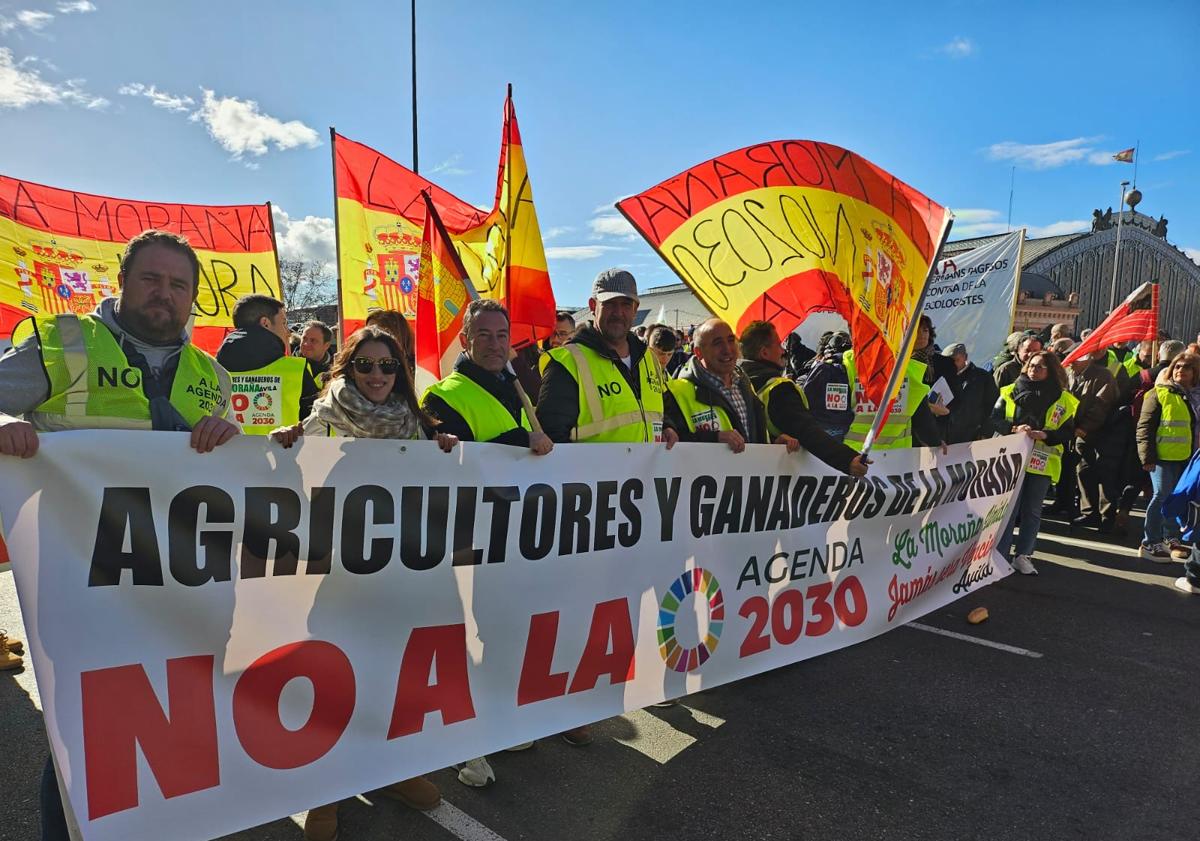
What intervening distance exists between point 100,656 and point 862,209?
3852 mm

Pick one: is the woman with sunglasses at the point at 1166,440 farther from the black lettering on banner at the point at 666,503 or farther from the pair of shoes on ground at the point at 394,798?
the pair of shoes on ground at the point at 394,798

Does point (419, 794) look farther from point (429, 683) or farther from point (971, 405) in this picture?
point (971, 405)

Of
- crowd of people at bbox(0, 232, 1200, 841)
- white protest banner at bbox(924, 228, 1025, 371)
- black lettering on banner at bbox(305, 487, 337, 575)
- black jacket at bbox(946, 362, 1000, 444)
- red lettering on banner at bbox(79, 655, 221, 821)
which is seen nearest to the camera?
red lettering on banner at bbox(79, 655, 221, 821)

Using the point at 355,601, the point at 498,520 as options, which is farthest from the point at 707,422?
the point at 355,601

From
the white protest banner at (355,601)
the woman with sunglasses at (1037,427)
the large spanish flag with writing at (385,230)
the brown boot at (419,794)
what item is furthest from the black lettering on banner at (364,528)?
the woman with sunglasses at (1037,427)

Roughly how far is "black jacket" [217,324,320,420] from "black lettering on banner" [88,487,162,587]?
190cm

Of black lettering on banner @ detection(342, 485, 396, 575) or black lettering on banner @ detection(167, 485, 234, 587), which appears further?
black lettering on banner @ detection(342, 485, 396, 575)

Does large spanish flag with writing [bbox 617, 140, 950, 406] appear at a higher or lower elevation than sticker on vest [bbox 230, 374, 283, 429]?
higher

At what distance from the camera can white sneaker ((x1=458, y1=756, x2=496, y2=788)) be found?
9.56 ft

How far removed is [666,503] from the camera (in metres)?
3.15

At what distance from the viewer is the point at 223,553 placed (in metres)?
2.19

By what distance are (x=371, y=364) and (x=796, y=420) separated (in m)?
2.17

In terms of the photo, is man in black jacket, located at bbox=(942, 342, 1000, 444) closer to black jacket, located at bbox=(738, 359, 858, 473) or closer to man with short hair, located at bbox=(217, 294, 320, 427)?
black jacket, located at bbox=(738, 359, 858, 473)

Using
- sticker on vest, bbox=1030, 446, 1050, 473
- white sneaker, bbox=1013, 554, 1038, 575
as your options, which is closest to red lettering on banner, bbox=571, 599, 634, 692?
sticker on vest, bbox=1030, 446, 1050, 473
